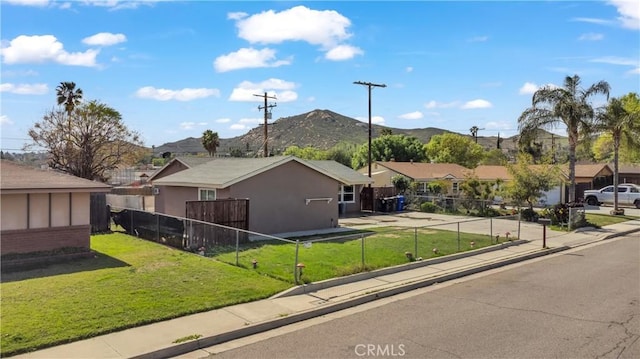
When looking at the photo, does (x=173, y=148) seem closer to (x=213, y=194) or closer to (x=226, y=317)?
(x=213, y=194)

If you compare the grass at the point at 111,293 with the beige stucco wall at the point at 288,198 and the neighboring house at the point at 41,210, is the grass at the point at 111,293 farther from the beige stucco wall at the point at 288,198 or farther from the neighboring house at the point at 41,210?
the beige stucco wall at the point at 288,198

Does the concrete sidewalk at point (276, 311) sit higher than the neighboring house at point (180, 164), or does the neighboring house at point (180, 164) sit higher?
the neighboring house at point (180, 164)

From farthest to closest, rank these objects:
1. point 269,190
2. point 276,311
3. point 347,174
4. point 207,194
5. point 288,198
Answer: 1. point 347,174
2. point 288,198
3. point 207,194
4. point 269,190
5. point 276,311

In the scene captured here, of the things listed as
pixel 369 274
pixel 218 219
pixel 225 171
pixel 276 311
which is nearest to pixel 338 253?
pixel 369 274

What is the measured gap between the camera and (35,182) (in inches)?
581

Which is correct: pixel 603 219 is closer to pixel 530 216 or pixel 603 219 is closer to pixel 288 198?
pixel 530 216

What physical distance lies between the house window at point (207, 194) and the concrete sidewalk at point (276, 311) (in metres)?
10.1

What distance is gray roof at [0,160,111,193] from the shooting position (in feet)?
46.3

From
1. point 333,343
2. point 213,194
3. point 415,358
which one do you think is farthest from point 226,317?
point 213,194

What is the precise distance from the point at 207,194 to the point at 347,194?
13.9 meters

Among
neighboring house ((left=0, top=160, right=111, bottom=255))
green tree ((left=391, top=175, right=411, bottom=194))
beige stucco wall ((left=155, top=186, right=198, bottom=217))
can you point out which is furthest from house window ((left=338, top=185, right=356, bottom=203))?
neighboring house ((left=0, top=160, right=111, bottom=255))

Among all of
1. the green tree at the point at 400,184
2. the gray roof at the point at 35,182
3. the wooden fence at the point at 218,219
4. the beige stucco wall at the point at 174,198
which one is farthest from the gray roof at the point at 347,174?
the gray roof at the point at 35,182

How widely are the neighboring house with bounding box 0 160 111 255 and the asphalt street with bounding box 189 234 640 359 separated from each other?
29.7 ft

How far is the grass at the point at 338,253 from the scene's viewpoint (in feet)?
44.4
